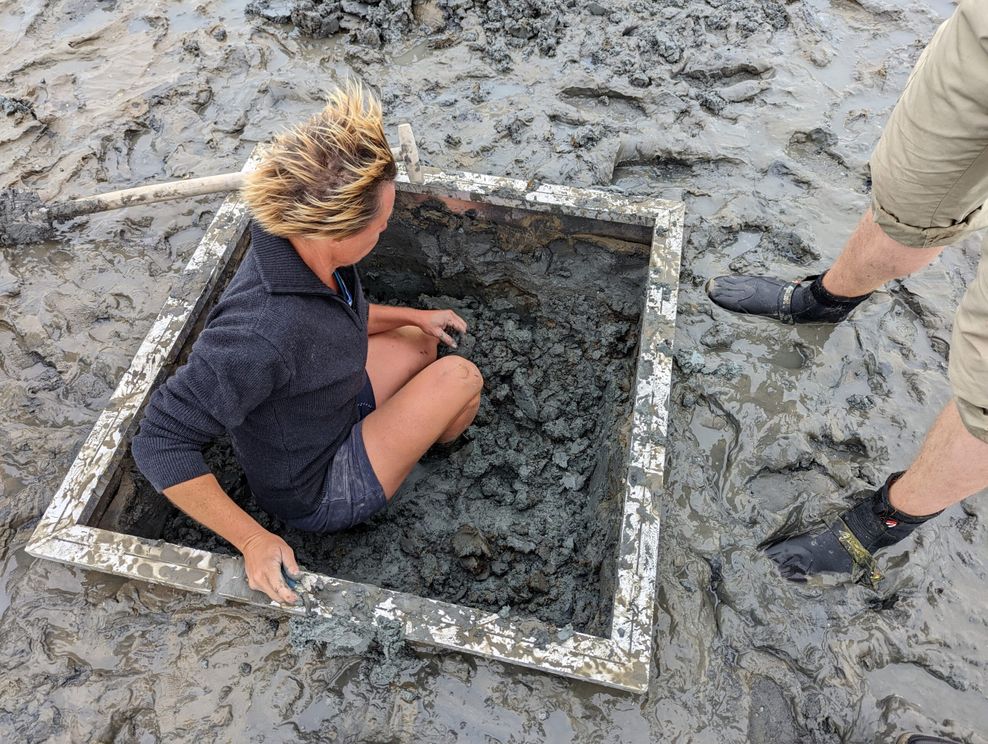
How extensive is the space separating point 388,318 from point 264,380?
3.15 feet

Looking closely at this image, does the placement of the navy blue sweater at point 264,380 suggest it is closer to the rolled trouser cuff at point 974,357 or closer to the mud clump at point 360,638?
the mud clump at point 360,638

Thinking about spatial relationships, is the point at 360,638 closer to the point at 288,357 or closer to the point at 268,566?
the point at 268,566

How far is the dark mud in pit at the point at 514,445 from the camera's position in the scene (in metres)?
2.18

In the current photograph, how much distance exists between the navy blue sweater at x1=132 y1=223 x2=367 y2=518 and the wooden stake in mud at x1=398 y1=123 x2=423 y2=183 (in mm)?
715

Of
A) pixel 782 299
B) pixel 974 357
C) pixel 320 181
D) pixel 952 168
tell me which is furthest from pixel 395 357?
pixel 952 168

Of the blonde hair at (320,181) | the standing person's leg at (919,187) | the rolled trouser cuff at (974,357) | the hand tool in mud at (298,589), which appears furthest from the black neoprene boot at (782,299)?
the hand tool in mud at (298,589)

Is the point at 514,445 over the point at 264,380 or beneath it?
beneath

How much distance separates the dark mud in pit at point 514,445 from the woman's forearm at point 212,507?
0.54 m

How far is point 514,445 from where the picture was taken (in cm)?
261

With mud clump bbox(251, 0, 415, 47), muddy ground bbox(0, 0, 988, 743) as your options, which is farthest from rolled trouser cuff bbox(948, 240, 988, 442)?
mud clump bbox(251, 0, 415, 47)

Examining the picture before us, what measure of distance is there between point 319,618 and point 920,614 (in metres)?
1.82

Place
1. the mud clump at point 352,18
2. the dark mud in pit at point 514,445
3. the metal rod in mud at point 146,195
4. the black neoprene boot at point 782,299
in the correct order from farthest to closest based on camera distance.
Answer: the mud clump at point 352,18 → the black neoprene boot at point 782,299 → the metal rod in mud at point 146,195 → the dark mud in pit at point 514,445

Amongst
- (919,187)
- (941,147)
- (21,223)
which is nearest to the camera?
(941,147)

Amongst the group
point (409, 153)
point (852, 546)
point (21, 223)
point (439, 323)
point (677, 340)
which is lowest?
point (852, 546)
